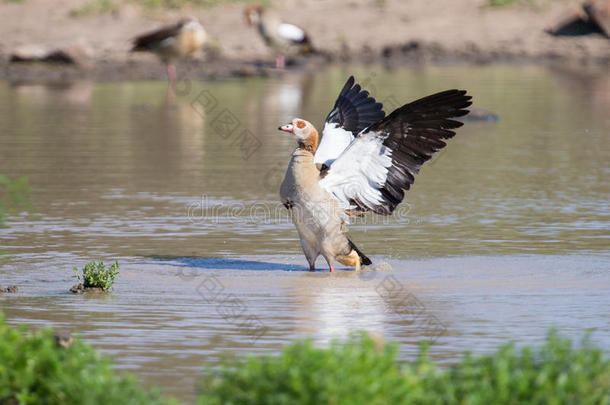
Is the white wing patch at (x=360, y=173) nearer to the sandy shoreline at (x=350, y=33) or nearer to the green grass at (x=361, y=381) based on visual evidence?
the green grass at (x=361, y=381)

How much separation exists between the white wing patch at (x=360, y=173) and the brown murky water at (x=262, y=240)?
0.54 m

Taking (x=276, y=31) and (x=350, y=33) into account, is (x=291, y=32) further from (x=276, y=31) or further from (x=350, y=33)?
(x=350, y=33)

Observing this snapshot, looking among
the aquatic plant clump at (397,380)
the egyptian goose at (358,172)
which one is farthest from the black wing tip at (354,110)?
the aquatic plant clump at (397,380)

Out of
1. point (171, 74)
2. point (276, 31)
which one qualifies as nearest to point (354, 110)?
point (171, 74)

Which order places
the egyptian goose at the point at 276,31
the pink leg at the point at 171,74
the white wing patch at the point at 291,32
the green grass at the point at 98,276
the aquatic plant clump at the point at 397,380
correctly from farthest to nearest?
the white wing patch at the point at 291,32
the egyptian goose at the point at 276,31
the pink leg at the point at 171,74
the green grass at the point at 98,276
the aquatic plant clump at the point at 397,380

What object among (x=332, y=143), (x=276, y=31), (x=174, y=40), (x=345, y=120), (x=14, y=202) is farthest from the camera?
(x=276, y=31)


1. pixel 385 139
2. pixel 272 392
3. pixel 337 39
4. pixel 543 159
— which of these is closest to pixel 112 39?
pixel 337 39

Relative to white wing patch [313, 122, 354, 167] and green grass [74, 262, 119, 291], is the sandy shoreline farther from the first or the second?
green grass [74, 262, 119, 291]

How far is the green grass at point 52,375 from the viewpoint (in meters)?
4.28

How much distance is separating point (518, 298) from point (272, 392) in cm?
333

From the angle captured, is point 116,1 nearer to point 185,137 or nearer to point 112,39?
point 112,39

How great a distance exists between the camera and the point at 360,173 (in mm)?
8117

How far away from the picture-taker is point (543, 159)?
13.6 m

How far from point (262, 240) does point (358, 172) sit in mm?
1612
